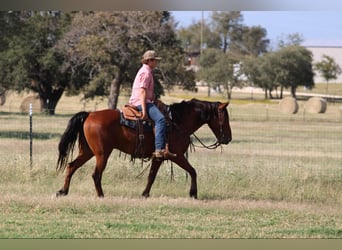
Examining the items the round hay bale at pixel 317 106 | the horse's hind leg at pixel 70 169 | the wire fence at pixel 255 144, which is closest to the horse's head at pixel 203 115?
the horse's hind leg at pixel 70 169

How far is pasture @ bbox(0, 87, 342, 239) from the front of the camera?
352 inches

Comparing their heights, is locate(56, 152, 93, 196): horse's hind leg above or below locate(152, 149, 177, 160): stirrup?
below

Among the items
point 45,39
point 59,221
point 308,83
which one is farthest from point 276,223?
point 308,83

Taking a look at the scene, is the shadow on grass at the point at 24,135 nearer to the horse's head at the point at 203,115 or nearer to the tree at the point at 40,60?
the horse's head at the point at 203,115

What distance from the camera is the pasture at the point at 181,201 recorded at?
895 cm

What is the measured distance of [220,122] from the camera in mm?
12070

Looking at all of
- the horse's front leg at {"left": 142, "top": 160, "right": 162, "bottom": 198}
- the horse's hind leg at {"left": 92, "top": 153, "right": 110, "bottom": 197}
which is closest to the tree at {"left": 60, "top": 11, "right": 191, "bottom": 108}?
the horse's front leg at {"left": 142, "top": 160, "right": 162, "bottom": 198}

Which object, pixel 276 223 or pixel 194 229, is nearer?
pixel 194 229

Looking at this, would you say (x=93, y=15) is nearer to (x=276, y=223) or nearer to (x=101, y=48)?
(x=101, y=48)

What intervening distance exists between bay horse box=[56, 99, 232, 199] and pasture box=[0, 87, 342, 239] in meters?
0.47

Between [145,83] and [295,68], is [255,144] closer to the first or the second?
[145,83]

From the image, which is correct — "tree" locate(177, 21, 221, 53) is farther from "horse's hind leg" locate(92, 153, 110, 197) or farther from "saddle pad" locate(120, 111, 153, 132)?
"horse's hind leg" locate(92, 153, 110, 197)

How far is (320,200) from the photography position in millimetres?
12383

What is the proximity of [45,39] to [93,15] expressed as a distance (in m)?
11.0
